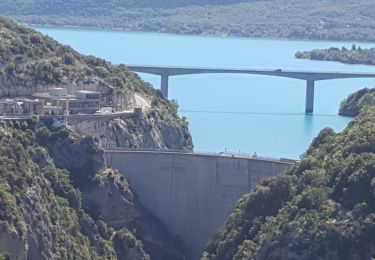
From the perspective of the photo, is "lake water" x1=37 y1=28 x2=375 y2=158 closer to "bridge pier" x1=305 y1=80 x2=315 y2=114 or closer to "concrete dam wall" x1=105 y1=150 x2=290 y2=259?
"bridge pier" x1=305 y1=80 x2=315 y2=114

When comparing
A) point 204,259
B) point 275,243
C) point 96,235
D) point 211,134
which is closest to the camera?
point 275,243

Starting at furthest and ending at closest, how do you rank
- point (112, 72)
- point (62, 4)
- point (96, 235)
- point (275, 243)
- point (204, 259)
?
1. point (62, 4)
2. point (112, 72)
3. point (96, 235)
4. point (204, 259)
5. point (275, 243)

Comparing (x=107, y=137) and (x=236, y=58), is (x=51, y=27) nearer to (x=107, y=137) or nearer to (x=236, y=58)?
(x=236, y=58)

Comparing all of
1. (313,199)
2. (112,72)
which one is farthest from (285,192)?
(112,72)

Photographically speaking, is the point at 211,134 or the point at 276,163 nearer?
the point at 276,163

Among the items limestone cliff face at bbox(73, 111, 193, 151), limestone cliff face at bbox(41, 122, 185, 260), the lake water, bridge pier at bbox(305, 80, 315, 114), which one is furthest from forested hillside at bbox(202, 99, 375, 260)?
bridge pier at bbox(305, 80, 315, 114)

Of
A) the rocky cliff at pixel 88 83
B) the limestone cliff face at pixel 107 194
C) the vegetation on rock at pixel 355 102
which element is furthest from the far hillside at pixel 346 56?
the limestone cliff face at pixel 107 194

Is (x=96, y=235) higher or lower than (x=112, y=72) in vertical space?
lower
